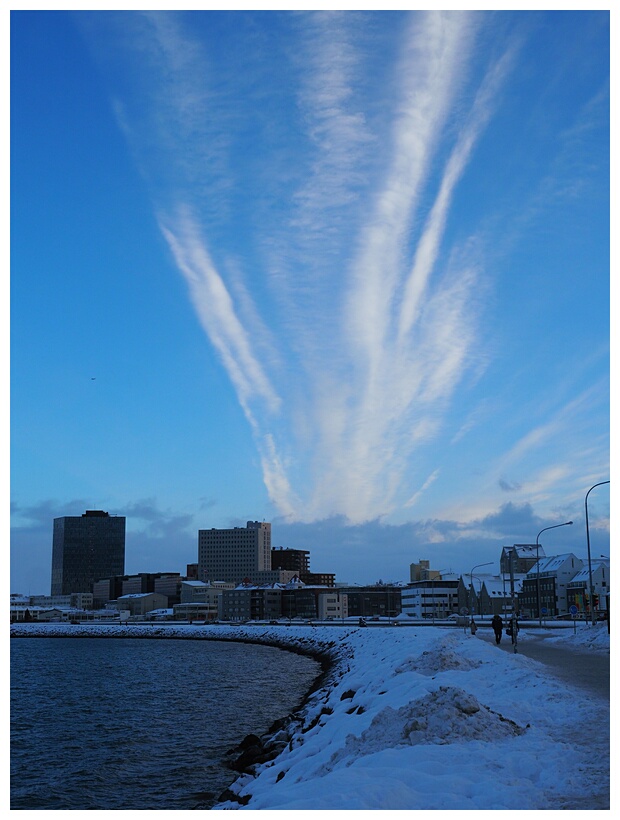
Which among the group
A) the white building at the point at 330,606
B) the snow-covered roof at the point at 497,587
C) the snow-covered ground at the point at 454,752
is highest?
the snow-covered ground at the point at 454,752

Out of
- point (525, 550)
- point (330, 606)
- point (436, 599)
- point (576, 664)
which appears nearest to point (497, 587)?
point (436, 599)

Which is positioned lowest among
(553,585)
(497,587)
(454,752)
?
(497,587)

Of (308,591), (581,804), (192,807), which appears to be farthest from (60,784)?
(308,591)

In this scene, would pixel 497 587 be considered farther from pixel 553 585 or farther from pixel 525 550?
pixel 525 550

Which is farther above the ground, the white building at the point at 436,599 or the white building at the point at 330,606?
the white building at the point at 436,599

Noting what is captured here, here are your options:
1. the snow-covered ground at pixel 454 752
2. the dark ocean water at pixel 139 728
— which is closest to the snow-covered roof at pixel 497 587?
the dark ocean water at pixel 139 728

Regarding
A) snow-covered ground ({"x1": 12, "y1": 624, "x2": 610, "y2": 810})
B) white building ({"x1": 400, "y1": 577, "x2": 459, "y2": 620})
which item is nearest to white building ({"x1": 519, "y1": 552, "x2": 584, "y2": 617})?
white building ({"x1": 400, "y1": 577, "x2": 459, "y2": 620})

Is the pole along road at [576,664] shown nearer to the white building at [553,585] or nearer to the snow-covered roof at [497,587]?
the white building at [553,585]

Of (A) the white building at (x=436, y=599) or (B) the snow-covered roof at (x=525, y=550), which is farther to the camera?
(B) the snow-covered roof at (x=525, y=550)

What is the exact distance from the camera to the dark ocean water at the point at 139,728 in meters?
24.9

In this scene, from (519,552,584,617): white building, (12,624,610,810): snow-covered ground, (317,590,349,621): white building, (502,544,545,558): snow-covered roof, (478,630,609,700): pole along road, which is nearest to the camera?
(12,624,610,810): snow-covered ground

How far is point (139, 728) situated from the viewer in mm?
38500

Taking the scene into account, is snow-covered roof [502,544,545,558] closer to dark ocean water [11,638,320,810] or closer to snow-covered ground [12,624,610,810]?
dark ocean water [11,638,320,810]

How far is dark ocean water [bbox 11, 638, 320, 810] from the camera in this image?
2492cm
